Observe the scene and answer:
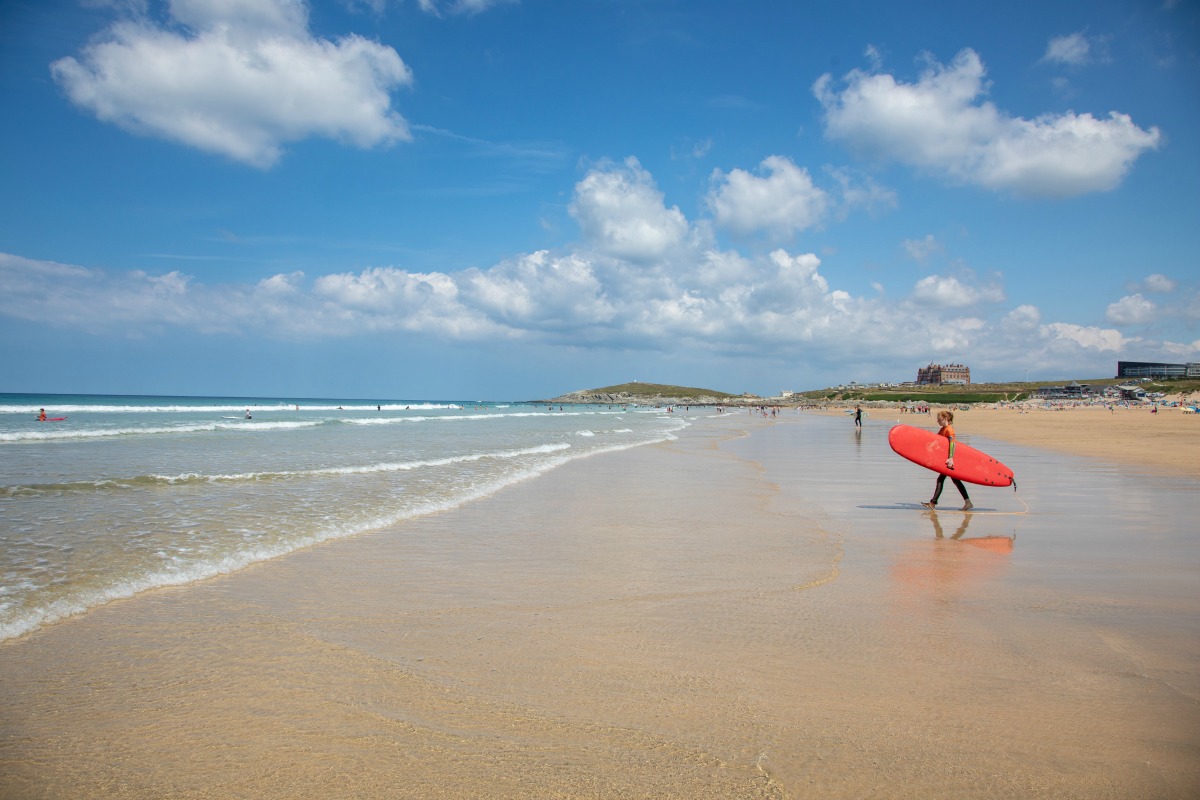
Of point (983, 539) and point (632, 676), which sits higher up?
point (632, 676)

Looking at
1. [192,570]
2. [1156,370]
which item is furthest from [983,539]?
[1156,370]

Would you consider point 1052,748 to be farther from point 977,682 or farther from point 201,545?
point 201,545

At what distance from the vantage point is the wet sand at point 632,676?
316 cm

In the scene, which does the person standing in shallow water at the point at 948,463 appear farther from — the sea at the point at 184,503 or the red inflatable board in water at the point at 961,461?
the sea at the point at 184,503

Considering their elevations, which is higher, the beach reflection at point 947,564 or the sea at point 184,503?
the sea at point 184,503

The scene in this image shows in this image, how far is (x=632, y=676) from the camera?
4.30 m

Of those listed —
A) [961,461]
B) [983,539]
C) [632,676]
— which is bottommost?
[983,539]

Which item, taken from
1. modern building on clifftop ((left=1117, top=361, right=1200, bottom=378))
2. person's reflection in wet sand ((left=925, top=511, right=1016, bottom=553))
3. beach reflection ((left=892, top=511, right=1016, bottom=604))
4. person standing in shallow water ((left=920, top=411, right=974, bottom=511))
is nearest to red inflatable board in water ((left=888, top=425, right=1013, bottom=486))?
person standing in shallow water ((left=920, top=411, right=974, bottom=511))

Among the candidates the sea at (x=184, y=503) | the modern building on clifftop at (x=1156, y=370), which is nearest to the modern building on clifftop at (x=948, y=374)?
the modern building on clifftop at (x=1156, y=370)

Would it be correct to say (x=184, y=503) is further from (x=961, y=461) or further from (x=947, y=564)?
(x=961, y=461)

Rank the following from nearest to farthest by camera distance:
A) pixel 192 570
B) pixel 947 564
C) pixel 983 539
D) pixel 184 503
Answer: pixel 192 570 < pixel 947 564 < pixel 983 539 < pixel 184 503

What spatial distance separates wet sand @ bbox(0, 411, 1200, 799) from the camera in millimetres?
3160

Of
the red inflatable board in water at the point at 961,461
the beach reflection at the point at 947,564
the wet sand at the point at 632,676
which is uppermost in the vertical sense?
the red inflatable board in water at the point at 961,461

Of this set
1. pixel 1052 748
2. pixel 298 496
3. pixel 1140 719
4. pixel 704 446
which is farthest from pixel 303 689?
pixel 704 446
